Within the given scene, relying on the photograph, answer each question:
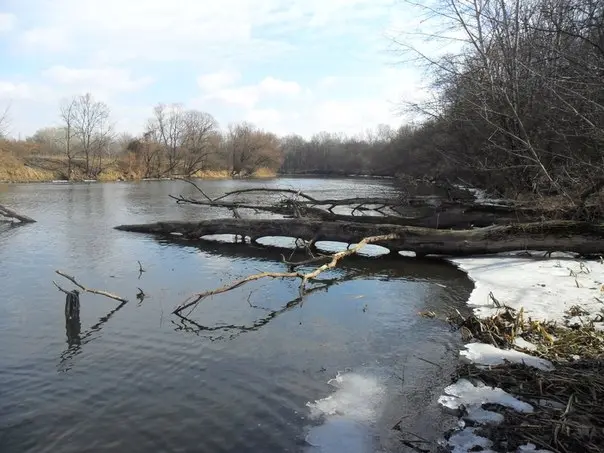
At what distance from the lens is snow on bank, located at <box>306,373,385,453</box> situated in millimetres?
4238

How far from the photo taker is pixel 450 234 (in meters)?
12.2

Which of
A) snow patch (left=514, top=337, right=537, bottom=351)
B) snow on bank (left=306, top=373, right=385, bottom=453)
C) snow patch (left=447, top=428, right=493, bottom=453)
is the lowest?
snow on bank (left=306, top=373, right=385, bottom=453)

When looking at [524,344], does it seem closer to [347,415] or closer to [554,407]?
[554,407]

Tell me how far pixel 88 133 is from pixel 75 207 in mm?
42434

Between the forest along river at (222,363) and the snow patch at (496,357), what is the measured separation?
0.93 ft

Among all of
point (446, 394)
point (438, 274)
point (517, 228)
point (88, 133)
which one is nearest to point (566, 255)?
point (517, 228)

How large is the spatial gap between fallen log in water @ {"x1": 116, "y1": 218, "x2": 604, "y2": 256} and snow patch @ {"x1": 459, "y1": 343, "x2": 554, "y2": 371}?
6.25 m

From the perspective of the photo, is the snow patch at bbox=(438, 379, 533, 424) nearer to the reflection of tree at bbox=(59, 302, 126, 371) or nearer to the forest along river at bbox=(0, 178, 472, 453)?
the forest along river at bbox=(0, 178, 472, 453)

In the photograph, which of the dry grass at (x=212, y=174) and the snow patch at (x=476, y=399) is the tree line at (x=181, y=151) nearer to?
the dry grass at (x=212, y=174)

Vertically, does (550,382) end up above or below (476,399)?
above

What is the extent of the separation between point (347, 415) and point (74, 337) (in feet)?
14.2

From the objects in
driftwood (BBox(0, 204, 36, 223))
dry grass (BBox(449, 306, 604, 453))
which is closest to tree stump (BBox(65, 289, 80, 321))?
dry grass (BBox(449, 306, 604, 453))

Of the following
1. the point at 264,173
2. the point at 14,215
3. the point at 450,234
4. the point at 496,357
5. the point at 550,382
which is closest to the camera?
the point at 550,382

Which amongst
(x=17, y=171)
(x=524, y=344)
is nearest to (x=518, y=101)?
(x=524, y=344)
